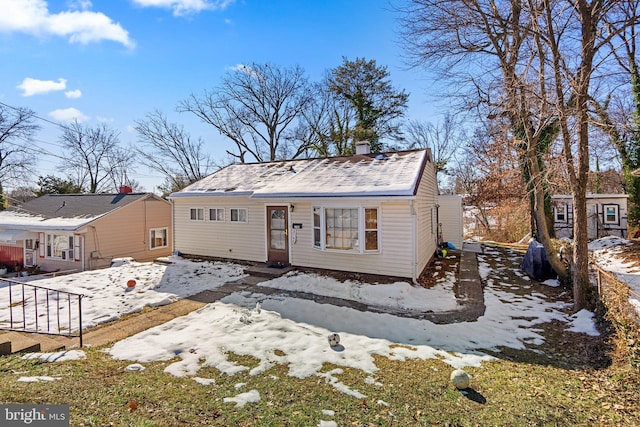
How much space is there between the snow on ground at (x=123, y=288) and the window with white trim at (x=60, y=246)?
417 cm

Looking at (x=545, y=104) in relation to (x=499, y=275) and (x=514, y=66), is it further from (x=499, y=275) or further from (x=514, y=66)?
(x=499, y=275)

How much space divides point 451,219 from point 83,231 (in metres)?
17.7

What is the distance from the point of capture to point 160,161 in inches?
1048

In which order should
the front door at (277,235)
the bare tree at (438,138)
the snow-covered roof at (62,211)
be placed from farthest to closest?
the bare tree at (438,138)
the snow-covered roof at (62,211)
the front door at (277,235)

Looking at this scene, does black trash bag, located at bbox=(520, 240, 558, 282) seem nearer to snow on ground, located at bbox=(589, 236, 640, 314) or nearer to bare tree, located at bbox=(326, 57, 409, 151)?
snow on ground, located at bbox=(589, 236, 640, 314)

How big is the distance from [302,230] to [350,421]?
301 inches

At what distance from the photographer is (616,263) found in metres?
10.9

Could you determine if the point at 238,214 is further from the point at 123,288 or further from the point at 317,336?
the point at 317,336

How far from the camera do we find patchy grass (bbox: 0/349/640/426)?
3.27m

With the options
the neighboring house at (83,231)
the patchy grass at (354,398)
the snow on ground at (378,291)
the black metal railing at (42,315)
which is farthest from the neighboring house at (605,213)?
the neighboring house at (83,231)

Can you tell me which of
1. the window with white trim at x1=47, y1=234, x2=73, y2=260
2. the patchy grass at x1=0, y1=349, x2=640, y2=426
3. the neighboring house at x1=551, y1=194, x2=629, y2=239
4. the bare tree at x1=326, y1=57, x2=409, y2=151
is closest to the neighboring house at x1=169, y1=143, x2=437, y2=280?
the patchy grass at x1=0, y1=349, x2=640, y2=426

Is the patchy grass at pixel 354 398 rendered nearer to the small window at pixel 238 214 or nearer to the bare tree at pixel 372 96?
the small window at pixel 238 214

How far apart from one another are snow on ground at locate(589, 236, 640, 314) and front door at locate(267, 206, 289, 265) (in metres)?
8.87

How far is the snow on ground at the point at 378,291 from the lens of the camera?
765 centimetres
